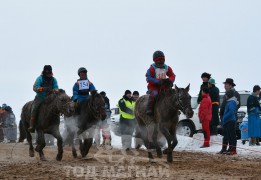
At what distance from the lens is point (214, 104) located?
→ 70.6ft

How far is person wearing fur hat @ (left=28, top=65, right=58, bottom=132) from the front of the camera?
15.5m

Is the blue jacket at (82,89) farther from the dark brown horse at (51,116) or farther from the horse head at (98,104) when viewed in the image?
the dark brown horse at (51,116)

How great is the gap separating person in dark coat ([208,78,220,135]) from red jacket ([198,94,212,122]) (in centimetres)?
95

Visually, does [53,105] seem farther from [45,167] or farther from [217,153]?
[217,153]

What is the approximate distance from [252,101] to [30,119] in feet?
25.2

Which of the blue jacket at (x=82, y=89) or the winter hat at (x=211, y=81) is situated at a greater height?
the winter hat at (x=211, y=81)

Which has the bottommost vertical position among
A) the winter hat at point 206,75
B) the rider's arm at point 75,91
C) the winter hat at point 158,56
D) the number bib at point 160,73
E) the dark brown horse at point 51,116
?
the dark brown horse at point 51,116

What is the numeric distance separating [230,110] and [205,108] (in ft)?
7.80

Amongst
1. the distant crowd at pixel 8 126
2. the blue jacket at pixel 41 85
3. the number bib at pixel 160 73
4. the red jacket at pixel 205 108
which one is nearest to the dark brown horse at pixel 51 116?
the blue jacket at pixel 41 85

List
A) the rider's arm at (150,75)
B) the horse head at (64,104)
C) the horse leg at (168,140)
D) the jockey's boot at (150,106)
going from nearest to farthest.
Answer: the horse leg at (168,140), the horse head at (64,104), the rider's arm at (150,75), the jockey's boot at (150,106)

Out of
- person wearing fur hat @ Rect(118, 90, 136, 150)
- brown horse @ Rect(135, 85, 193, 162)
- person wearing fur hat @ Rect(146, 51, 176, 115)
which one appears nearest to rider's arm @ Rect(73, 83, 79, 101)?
brown horse @ Rect(135, 85, 193, 162)

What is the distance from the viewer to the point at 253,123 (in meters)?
19.3

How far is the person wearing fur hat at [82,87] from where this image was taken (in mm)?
16547

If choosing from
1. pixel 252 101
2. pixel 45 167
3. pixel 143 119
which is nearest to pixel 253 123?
pixel 252 101
